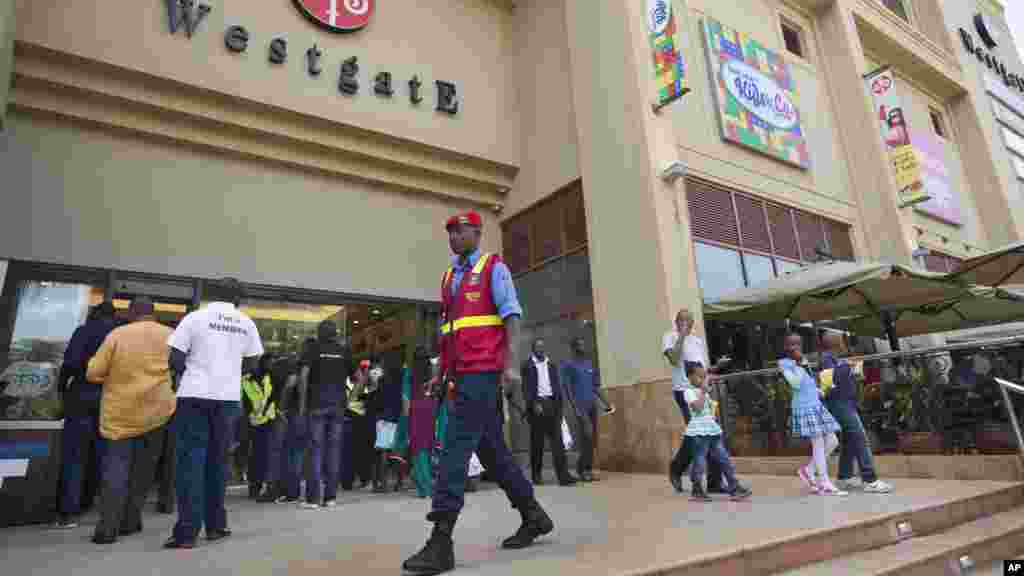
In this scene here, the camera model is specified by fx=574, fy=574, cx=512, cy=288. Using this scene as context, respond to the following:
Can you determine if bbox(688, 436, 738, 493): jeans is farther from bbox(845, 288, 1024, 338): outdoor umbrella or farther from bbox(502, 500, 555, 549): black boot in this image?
bbox(845, 288, 1024, 338): outdoor umbrella

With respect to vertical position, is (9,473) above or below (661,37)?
below

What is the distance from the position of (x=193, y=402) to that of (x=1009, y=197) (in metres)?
23.0

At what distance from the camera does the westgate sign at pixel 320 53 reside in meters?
8.90

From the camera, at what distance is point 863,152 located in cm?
1384

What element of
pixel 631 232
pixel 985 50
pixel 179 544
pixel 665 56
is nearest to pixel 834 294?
pixel 631 232

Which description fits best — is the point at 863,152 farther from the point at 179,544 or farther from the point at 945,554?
the point at 179,544

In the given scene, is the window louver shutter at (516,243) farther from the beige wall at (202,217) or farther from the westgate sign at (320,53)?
the westgate sign at (320,53)

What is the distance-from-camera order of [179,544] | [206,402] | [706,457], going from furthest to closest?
1. [706,457]
2. [206,402]
3. [179,544]

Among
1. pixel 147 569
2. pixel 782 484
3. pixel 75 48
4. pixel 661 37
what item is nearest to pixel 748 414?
pixel 782 484

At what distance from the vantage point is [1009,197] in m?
18.1

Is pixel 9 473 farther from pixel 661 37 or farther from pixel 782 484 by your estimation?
pixel 661 37

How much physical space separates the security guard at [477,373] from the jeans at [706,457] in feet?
8.33

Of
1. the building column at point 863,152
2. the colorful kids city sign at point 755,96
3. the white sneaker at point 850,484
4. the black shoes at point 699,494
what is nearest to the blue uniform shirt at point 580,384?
the black shoes at point 699,494

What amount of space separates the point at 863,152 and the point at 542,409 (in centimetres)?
1122
